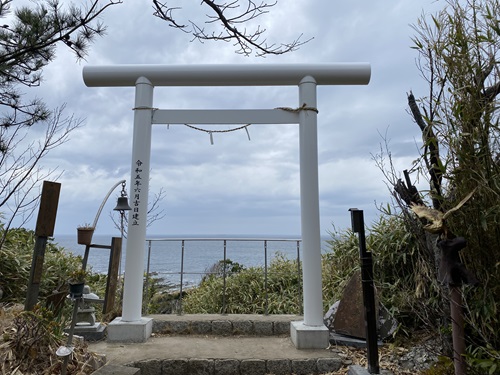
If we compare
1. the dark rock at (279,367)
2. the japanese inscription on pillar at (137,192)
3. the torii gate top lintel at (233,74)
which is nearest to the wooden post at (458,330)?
the dark rock at (279,367)

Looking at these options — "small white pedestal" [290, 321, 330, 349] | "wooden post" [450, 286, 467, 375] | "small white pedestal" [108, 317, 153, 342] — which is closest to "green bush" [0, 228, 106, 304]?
"small white pedestal" [108, 317, 153, 342]

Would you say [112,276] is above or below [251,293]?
above

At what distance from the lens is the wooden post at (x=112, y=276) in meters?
4.07

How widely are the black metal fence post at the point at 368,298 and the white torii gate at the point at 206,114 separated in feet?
2.48

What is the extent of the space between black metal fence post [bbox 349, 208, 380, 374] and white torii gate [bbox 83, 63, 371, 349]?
76 centimetres

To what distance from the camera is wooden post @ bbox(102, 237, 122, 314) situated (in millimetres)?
4066

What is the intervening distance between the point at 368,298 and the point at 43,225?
2.55 meters

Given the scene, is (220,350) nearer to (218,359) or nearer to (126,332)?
(218,359)

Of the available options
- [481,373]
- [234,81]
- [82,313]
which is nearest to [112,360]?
[82,313]

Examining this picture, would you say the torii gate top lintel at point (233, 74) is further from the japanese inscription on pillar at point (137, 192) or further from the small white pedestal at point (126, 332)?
the small white pedestal at point (126, 332)

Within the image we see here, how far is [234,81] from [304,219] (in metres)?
1.65

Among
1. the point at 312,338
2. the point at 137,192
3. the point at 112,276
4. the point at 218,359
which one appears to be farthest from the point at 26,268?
the point at 312,338

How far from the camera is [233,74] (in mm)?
3717

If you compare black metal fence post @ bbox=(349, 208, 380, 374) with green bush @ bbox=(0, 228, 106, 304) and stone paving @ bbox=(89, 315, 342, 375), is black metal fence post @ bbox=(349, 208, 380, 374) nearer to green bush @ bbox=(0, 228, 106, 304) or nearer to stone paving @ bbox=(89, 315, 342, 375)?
stone paving @ bbox=(89, 315, 342, 375)
